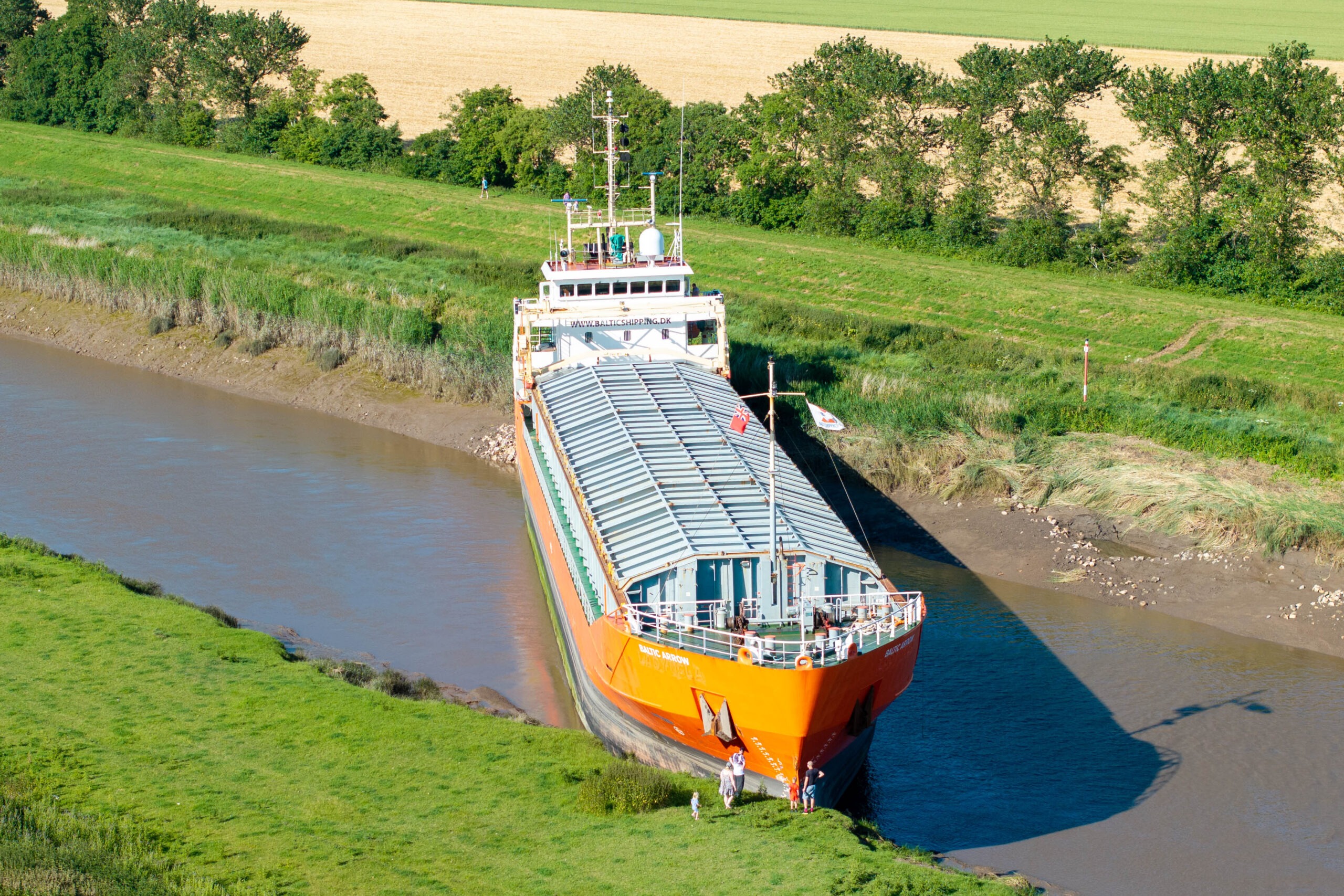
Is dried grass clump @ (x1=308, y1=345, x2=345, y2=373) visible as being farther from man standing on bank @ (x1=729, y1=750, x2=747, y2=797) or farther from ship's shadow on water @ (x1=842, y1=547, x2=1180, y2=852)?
man standing on bank @ (x1=729, y1=750, x2=747, y2=797)

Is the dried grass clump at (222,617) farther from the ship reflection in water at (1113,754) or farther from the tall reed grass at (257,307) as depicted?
the tall reed grass at (257,307)

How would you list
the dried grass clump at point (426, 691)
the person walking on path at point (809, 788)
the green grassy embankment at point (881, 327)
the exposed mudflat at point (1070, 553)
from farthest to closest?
the green grassy embankment at point (881, 327)
the exposed mudflat at point (1070, 553)
the dried grass clump at point (426, 691)
the person walking on path at point (809, 788)

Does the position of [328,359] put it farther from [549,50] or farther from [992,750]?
[549,50]

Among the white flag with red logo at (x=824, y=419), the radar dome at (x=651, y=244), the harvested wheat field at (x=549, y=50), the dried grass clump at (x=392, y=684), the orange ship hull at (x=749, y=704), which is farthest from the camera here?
the harvested wheat field at (x=549, y=50)

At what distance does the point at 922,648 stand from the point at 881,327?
76.2 feet

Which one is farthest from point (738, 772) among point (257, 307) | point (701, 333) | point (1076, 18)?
point (1076, 18)

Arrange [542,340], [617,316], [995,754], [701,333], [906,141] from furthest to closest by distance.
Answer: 1. [906,141]
2. [701,333]
3. [542,340]
4. [617,316]
5. [995,754]

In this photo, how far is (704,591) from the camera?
24188 mm

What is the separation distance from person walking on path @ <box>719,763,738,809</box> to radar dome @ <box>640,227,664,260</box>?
64.2 ft

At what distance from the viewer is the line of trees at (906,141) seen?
55.4 metres

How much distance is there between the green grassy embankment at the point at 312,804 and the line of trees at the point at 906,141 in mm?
32268

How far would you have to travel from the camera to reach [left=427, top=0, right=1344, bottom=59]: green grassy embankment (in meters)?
109

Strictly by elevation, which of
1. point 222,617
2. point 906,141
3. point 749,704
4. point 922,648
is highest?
point 906,141

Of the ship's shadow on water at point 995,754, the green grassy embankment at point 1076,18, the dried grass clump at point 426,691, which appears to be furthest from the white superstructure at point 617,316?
the green grassy embankment at point 1076,18
